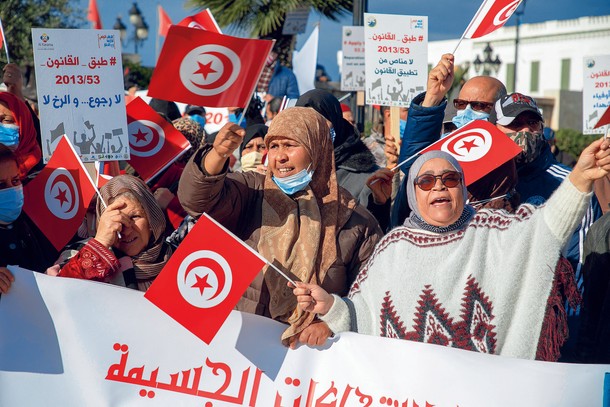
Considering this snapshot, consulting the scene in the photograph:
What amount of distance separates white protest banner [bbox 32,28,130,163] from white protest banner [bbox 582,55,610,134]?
12.3 ft

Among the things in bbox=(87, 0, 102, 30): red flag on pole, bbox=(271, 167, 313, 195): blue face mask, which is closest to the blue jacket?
bbox=(87, 0, 102, 30): red flag on pole

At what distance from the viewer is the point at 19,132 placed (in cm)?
463

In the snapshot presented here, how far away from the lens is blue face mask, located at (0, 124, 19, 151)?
4.54 m

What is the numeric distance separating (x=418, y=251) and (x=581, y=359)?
104cm

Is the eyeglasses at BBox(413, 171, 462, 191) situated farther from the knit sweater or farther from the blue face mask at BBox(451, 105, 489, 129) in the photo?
Answer: the blue face mask at BBox(451, 105, 489, 129)

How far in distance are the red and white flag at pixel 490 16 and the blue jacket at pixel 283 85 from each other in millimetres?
4606

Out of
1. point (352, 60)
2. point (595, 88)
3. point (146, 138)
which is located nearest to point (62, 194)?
point (146, 138)

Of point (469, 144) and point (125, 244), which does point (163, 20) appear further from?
point (125, 244)

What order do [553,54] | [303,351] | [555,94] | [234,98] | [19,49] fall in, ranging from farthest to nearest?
[553,54] < [555,94] < [19,49] < [234,98] < [303,351]

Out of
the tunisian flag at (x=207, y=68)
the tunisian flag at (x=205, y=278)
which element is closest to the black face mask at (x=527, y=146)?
the tunisian flag at (x=207, y=68)

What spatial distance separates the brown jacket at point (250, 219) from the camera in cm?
334

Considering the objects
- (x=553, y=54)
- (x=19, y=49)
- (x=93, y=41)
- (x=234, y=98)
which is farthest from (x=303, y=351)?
(x=553, y=54)

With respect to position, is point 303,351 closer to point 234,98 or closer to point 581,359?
point 581,359

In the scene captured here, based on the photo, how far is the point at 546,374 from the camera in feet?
9.77
